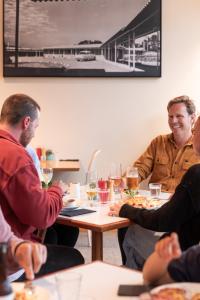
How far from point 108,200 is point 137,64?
2.24 m

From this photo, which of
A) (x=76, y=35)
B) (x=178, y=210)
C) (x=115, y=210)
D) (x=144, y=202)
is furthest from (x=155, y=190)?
(x=76, y=35)

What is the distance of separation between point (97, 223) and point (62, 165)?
87.7 inches

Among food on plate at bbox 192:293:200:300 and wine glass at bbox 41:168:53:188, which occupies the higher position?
wine glass at bbox 41:168:53:188

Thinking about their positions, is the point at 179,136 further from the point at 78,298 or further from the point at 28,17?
the point at 78,298

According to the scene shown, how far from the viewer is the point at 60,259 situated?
2668 millimetres

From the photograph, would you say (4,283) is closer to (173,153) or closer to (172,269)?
(172,269)

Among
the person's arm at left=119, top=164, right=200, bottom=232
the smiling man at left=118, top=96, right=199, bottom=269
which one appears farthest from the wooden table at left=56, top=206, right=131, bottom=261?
the smiling man at left=118, top=96, right=199, bottom=269

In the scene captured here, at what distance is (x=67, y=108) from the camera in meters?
5.01

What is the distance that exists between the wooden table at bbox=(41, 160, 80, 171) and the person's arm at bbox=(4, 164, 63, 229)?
80.6 inches

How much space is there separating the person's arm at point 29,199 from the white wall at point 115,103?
266cm

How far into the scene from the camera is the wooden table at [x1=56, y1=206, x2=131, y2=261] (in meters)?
2.43

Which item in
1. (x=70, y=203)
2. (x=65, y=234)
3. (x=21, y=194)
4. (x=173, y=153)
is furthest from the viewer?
(x=173, y=153)

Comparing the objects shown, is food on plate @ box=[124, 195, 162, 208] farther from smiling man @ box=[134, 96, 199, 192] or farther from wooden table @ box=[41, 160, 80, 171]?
wooden table @ box=[41, 160, 80, 171]

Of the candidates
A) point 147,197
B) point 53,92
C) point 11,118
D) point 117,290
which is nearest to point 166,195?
point 147,197
